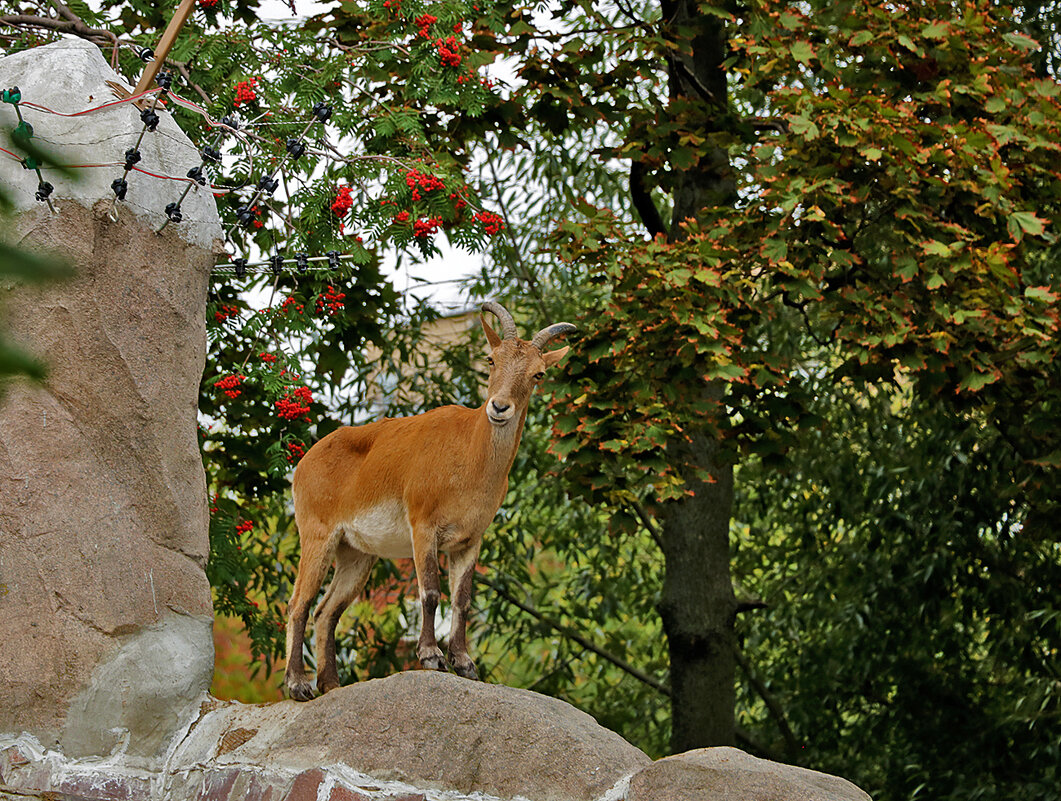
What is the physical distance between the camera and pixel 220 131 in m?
4.77

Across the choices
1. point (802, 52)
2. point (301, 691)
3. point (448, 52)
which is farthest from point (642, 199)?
point (301, 691)

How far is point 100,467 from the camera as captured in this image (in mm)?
3846

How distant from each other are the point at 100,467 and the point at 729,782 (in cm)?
220

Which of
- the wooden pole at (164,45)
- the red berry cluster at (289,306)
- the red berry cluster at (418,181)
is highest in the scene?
the wooden pole at (164,45)

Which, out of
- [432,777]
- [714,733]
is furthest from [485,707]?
[714,733]

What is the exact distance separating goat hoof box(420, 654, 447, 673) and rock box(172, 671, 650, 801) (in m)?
0.18

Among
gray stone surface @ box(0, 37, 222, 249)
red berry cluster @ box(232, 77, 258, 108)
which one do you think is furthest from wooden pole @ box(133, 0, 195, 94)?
red berry cluster @ box(232, 77, 258, 108)

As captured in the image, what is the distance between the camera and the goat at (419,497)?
3.82 m

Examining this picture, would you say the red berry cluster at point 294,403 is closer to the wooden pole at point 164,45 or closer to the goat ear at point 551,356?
the goat ear at point 551,356

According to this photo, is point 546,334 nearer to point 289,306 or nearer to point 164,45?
point 289,306

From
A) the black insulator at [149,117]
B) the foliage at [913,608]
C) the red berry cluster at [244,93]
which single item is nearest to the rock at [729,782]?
the black insulator at [149,117]

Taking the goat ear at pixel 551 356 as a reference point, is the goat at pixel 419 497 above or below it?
below

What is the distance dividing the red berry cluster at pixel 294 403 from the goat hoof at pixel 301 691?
1.02 metres

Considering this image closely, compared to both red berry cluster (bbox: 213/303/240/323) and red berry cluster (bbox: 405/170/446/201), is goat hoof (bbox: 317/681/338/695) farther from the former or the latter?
red berry cluster (bbox: 405/170/446/201)
